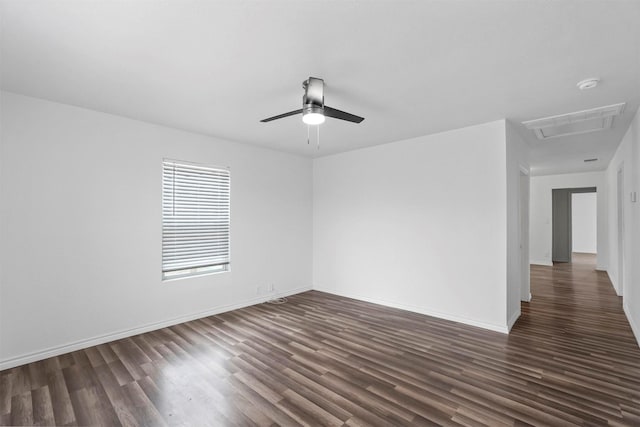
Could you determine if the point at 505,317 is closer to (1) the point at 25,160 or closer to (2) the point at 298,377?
(2) the point at 298,377

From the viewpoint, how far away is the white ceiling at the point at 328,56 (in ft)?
5.58

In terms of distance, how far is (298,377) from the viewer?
2.62 metres

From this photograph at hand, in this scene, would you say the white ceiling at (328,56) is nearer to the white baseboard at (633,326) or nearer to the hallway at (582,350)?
the white baseboard at (633,326)

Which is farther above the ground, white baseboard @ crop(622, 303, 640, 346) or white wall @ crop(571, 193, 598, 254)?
white wall @ crop(571, 193, 598, 254)

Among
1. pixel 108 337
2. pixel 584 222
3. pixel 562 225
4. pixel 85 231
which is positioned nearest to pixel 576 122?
pixel 85 231

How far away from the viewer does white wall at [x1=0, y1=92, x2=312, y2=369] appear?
2842 mm

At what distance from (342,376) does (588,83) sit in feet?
11.0

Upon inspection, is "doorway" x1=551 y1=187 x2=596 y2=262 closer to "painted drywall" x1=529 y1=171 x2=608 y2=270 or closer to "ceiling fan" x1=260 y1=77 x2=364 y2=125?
"painted drywall" x1=529 y1=171 x2=608 y2=270

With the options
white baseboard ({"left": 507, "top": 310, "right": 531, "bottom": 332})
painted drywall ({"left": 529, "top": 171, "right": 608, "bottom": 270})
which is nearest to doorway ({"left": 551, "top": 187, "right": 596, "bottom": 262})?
painted drywall ({"left": 529, "top": 171, "right": 608, "bottom": 270})

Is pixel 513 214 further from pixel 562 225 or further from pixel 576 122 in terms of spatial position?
pixel 562 225

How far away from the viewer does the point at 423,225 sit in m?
4.34

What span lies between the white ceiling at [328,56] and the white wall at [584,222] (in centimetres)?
990

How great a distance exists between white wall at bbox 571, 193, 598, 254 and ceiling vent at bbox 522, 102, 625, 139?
30.5ft

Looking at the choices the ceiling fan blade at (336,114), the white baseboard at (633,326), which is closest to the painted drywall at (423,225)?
the white baseboard at (633,326)
